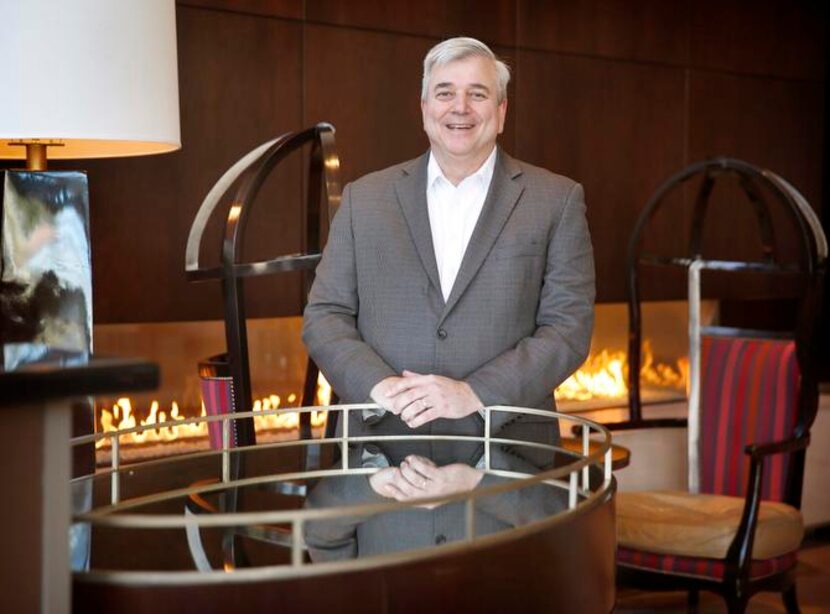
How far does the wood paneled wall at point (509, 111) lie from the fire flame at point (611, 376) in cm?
42

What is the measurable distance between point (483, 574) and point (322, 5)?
12.6ft

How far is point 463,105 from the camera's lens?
2336 mm

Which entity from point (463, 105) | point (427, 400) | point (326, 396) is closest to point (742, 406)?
point (326, 396)

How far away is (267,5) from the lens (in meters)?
4.64

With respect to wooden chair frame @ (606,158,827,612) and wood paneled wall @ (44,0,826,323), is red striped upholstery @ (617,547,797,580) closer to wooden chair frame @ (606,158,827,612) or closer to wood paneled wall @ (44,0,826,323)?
wooden chair frame @ (606,158,827,612)

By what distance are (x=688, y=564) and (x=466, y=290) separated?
166 centimetres

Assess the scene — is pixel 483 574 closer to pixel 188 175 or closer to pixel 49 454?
pixel 49 454

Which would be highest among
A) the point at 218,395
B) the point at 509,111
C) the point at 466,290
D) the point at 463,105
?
the point at 509,111

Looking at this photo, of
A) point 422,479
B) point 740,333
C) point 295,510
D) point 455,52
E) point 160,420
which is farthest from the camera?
point 160,420

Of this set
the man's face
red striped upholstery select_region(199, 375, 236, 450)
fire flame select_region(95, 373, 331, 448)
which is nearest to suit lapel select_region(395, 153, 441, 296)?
the man's face

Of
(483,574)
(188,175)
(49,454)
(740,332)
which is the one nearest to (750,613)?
(740,332)

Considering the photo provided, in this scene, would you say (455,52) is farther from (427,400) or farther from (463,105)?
(427,400)

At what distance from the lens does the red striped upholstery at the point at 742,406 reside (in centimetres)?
410

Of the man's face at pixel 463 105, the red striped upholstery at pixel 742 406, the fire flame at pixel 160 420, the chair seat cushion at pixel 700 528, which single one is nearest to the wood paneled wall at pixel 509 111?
the fire flame at pixel 160 420
